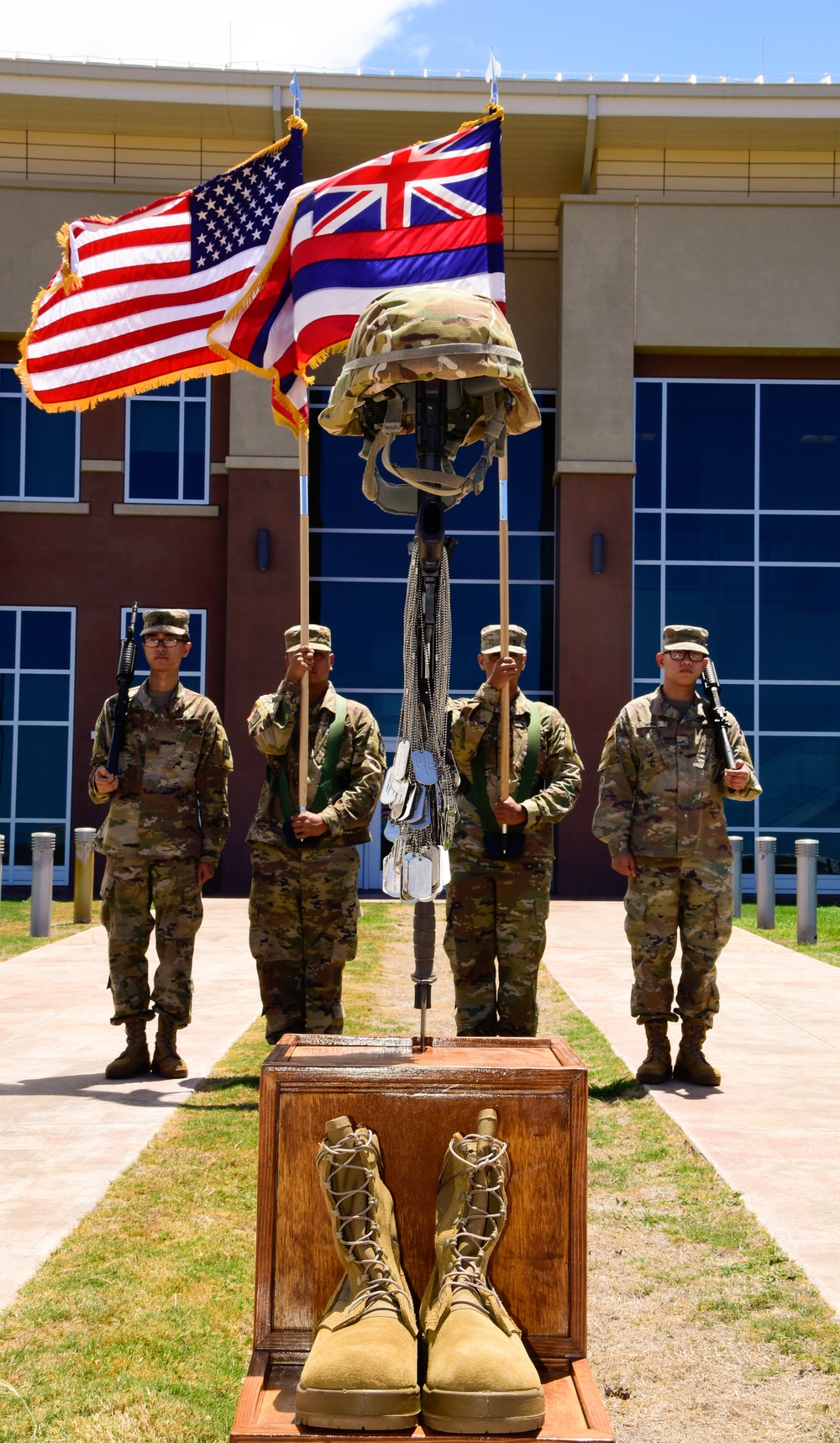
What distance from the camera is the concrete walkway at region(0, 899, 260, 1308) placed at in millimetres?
4387

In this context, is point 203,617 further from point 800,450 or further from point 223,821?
point 223,821

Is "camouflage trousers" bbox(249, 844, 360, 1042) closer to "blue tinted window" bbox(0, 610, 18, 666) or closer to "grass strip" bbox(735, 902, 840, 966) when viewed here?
"grass strip" bbox(735, 902, 840, 966)

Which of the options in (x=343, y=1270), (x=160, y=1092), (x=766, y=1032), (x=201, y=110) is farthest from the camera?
(x=201, y=110)

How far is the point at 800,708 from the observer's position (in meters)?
19.3

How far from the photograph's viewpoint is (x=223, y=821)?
665 cm

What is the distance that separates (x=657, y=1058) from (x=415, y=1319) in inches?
151

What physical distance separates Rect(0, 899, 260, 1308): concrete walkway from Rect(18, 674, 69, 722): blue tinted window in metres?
8.40

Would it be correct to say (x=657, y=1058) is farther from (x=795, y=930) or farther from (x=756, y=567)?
(x=756, y=567)

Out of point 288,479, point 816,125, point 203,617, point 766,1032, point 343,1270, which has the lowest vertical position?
point 766,1032

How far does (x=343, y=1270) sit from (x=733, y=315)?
17.8m

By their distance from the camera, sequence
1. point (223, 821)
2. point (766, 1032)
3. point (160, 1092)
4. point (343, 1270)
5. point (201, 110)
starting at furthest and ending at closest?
point (201, 110)
point (766, 1032)
point (223, 821)
point (160, 1092)
point (343, 1270)

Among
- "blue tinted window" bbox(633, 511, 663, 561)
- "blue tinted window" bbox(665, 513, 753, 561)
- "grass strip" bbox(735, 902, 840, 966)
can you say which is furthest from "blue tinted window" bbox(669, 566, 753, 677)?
"grass strip" bbox(735, 902, 840, 966)

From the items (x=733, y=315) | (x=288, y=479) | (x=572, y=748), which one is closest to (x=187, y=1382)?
(x=572, y=748)

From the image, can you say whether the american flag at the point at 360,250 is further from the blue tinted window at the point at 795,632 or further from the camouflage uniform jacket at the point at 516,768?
the blue tinted window at the point at 795,632
